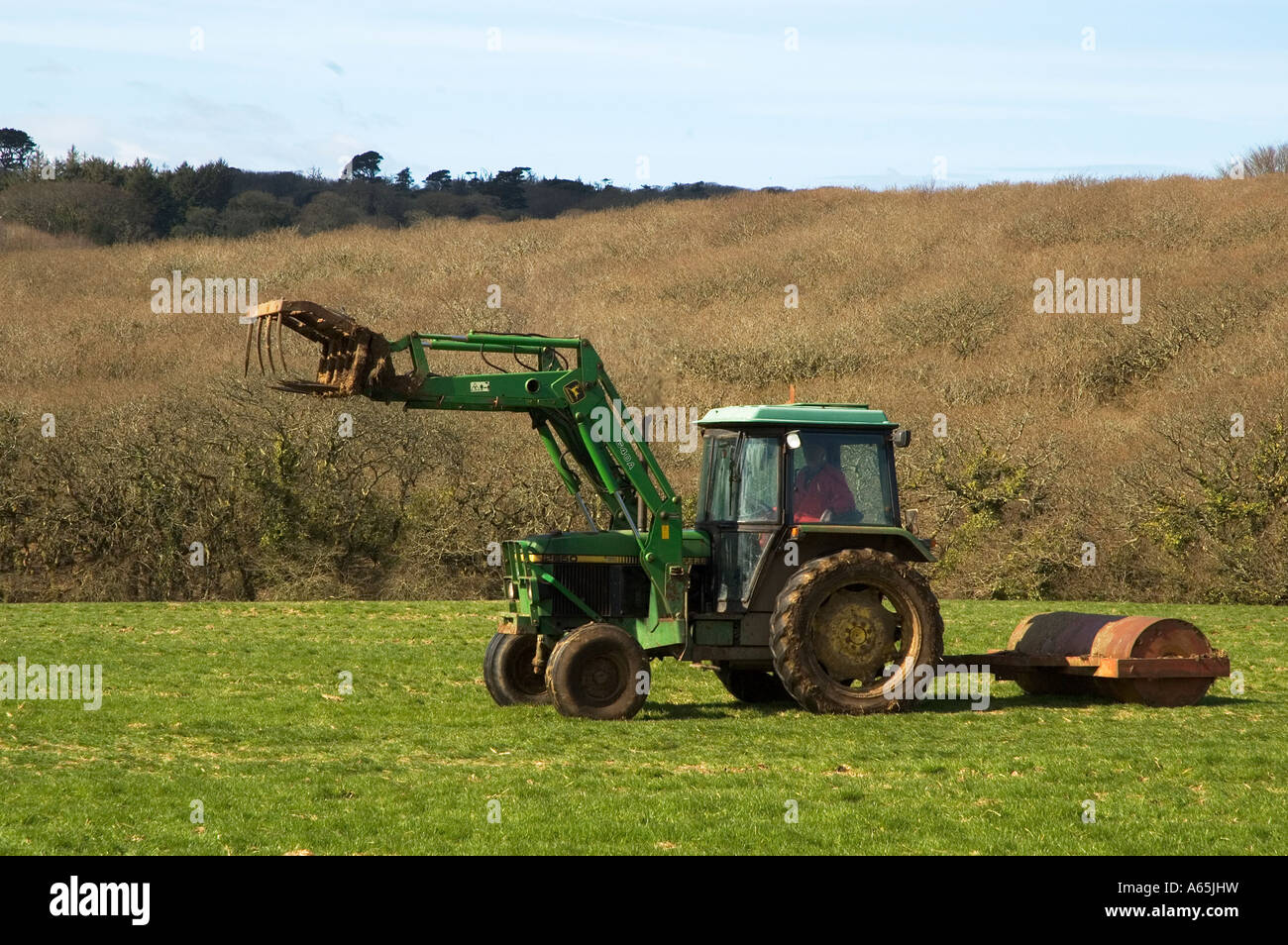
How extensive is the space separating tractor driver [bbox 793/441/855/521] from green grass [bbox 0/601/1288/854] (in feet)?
5.68

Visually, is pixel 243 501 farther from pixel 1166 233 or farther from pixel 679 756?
pixel 1166 233

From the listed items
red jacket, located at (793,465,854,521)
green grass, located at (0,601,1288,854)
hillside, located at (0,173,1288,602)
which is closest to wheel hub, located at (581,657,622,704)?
green grass, located at (0,601,1288,854)

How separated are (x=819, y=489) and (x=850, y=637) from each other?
128 cm

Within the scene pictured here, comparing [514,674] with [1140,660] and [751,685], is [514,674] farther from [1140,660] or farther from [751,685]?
[1140,660]

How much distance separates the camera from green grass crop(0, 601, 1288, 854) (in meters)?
7.93

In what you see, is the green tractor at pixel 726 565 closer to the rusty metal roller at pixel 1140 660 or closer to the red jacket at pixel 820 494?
the red jacket at pixel 820 494

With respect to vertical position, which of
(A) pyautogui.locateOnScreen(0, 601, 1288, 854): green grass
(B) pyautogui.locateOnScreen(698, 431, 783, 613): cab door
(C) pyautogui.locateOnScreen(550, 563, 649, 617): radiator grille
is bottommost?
(A) pyautogui.locateOnScreen(0, 601, 1288, 854): green grass

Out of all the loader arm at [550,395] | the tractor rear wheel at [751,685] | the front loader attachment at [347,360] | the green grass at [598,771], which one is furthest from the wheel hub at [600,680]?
the front loader attachment at [347,360]

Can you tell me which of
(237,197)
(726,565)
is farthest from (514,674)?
(237,197)

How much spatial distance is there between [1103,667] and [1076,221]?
50567 millimetres

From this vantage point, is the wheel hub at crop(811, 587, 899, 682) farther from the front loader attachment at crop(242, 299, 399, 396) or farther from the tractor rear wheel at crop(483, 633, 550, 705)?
the front loader attachment at crop(242, 299, 399, 396)

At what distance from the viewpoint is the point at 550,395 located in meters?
12.1

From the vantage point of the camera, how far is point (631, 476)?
12.4m

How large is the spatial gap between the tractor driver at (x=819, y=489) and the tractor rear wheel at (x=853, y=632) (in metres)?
0.43
